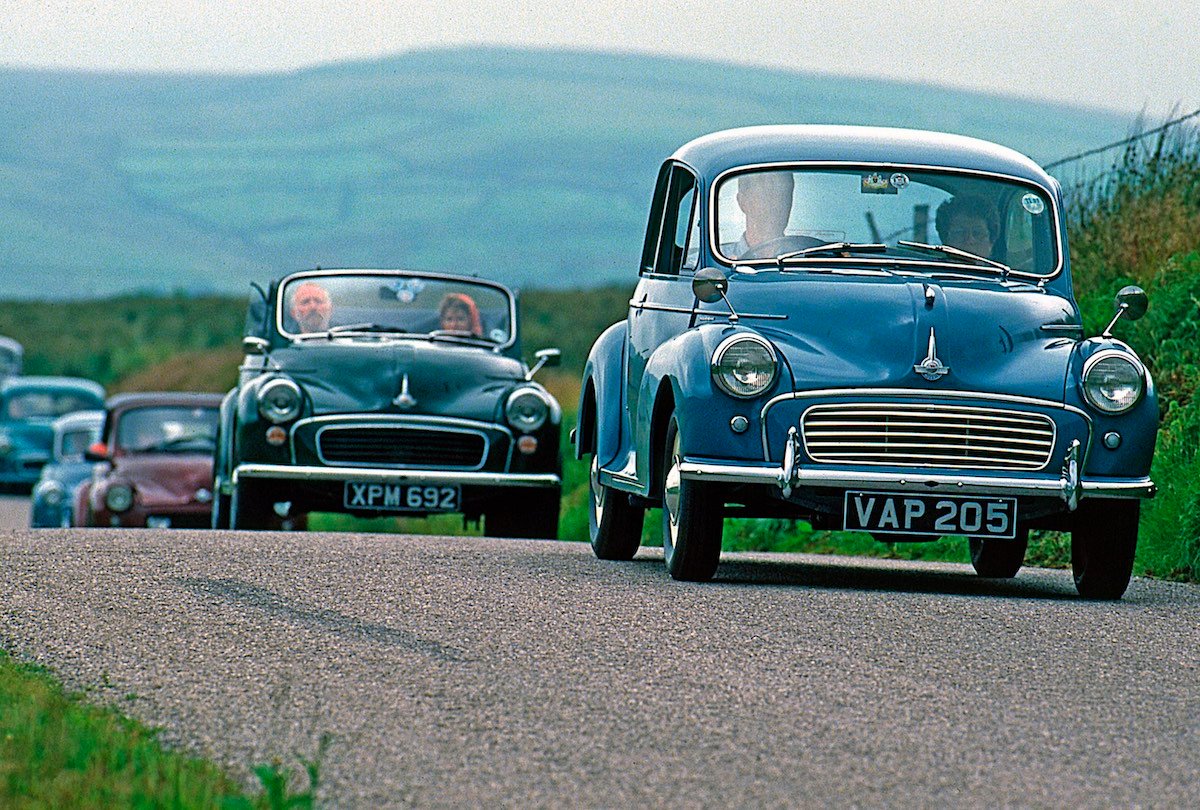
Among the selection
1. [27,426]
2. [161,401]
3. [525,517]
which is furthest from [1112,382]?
[27,426]

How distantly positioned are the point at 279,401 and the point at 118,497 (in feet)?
14.5

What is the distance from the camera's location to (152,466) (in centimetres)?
1844

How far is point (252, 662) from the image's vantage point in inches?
260

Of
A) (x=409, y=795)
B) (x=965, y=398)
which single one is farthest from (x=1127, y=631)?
(x=409, y=795)

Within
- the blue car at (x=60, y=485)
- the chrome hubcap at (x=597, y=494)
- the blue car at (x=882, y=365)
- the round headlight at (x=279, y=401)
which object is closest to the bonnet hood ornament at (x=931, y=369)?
the blue car at (x=882, y=365)

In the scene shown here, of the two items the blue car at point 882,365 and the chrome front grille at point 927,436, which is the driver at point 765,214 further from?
the chrome front grille at point 927,436

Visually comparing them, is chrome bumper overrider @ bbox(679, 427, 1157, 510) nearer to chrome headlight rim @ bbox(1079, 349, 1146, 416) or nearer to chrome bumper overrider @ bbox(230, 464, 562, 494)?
chrome headlight rim @ bbox(1079, 349, 1146, 416)

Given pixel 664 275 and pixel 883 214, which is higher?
pixel 883 214

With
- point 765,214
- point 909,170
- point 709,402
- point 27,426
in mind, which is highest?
point 909,170

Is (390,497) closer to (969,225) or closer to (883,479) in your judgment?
(969,225)

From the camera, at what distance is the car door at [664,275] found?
1002cm

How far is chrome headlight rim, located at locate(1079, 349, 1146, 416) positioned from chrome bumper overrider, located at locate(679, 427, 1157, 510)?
0.65 feet

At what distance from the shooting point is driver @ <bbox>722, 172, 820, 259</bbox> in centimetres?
984

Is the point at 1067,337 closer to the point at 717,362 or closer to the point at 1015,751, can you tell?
the point at 717,362
